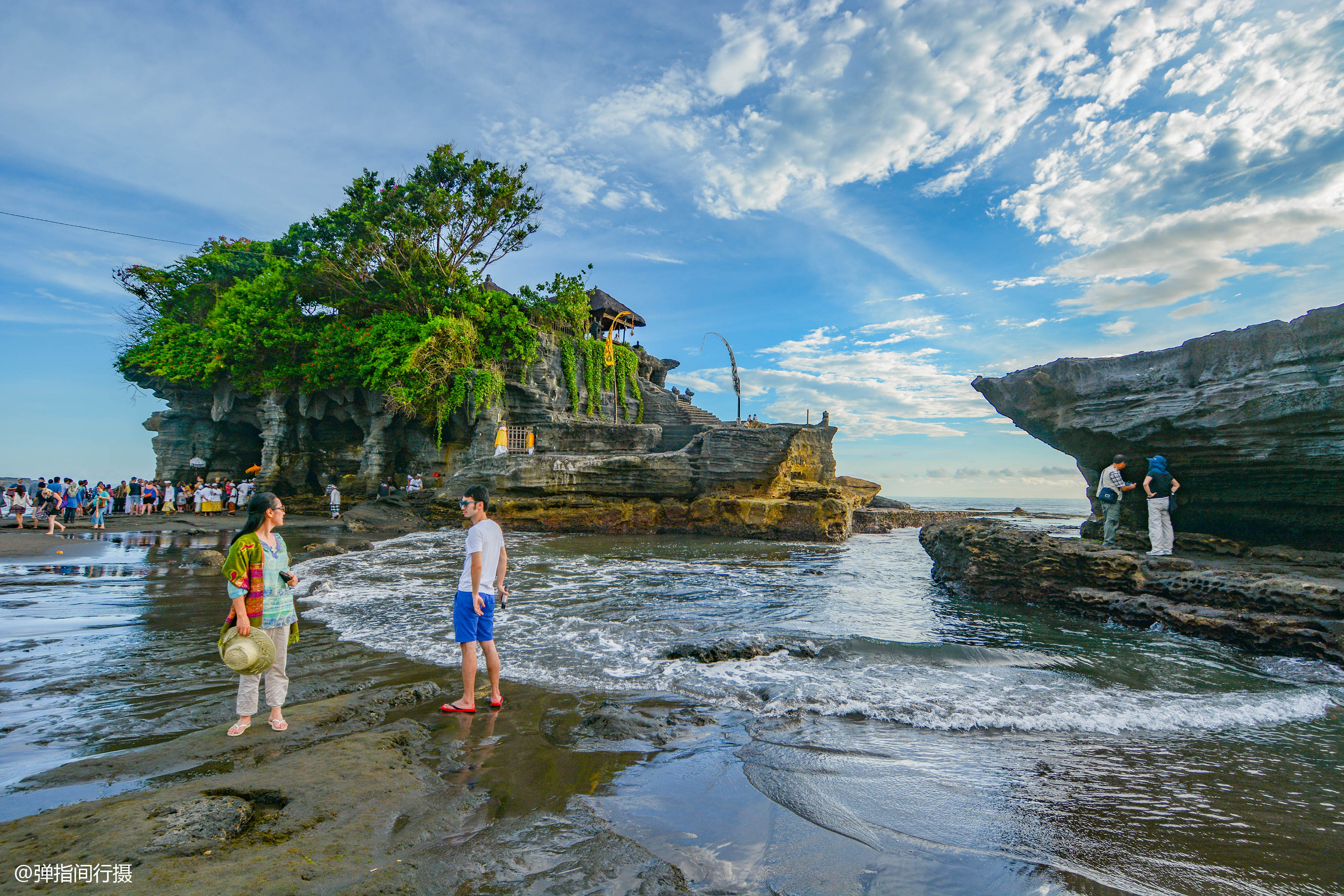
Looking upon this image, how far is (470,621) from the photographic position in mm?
4621

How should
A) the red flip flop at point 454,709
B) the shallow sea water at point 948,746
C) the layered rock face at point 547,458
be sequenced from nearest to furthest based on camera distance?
the shallow sea water at point 948,746 < the red flip flop at point 454,709 < the layered rock face at point 547,458

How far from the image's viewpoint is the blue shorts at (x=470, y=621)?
15.0 ft

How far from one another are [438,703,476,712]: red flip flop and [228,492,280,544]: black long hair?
194cm

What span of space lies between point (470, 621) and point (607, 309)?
1264 inches

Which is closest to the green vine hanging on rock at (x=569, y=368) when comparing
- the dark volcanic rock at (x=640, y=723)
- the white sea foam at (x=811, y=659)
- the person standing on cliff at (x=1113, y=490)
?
the white sea foam at (x=811, y=659)

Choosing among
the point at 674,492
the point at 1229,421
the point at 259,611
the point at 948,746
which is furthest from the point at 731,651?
the point at 674,492

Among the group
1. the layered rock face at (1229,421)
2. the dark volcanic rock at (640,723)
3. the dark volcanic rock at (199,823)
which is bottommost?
the dark volcanic rock at (640,723)

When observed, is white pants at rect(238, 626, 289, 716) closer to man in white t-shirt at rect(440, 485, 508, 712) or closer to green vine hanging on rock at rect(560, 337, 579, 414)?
man in white t-shirt at rect(440, 485, 508, 712)

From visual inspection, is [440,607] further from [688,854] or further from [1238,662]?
[1238,662]

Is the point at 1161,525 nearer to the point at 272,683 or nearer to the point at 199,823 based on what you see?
the point at 272,683

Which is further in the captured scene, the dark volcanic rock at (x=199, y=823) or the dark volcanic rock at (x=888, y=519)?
the dark volcanic rock at (x=888, y=519)

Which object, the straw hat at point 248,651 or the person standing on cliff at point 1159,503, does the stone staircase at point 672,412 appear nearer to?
the person standing on cliff at point 1159,503

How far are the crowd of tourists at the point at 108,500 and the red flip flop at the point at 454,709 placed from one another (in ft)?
64.2

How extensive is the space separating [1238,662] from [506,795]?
8.17 metres
